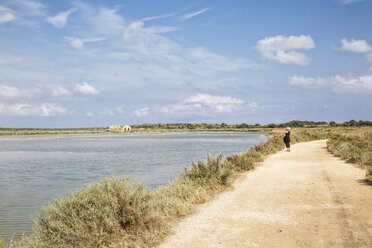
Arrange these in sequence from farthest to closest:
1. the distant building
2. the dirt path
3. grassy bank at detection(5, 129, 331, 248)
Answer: the distant building < the dirt path < grassy bank at detection(5, 129, 331, 248)

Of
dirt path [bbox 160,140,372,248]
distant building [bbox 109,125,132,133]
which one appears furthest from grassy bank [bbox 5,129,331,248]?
distant building [bbox 109,125,132,133]

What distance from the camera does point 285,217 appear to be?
7.72 meters

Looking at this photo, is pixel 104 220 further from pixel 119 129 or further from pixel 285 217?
pixel 119 129

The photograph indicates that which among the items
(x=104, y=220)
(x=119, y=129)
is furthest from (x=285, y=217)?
(x=119, y=129)

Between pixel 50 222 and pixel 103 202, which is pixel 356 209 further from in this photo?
pixel 50 222

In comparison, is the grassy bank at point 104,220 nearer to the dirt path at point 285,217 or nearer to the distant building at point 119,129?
the dirt path at point 285,217

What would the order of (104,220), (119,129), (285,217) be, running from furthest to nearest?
(119,129) < (285,217) < (104,220)

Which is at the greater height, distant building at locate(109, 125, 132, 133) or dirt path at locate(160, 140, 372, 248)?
distant building at locate(109, 125, 132, 133)

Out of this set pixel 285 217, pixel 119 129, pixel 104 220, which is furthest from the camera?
pixel 119 129

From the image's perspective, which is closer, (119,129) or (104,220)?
(104,220)

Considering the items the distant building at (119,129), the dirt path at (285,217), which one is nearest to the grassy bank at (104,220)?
the dirt path at (285,217)

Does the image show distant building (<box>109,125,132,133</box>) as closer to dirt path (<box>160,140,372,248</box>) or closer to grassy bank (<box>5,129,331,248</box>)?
dirt path (<box>160,140,372,248</box>)

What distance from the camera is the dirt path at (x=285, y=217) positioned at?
20.4ft

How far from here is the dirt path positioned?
6.21 metres
